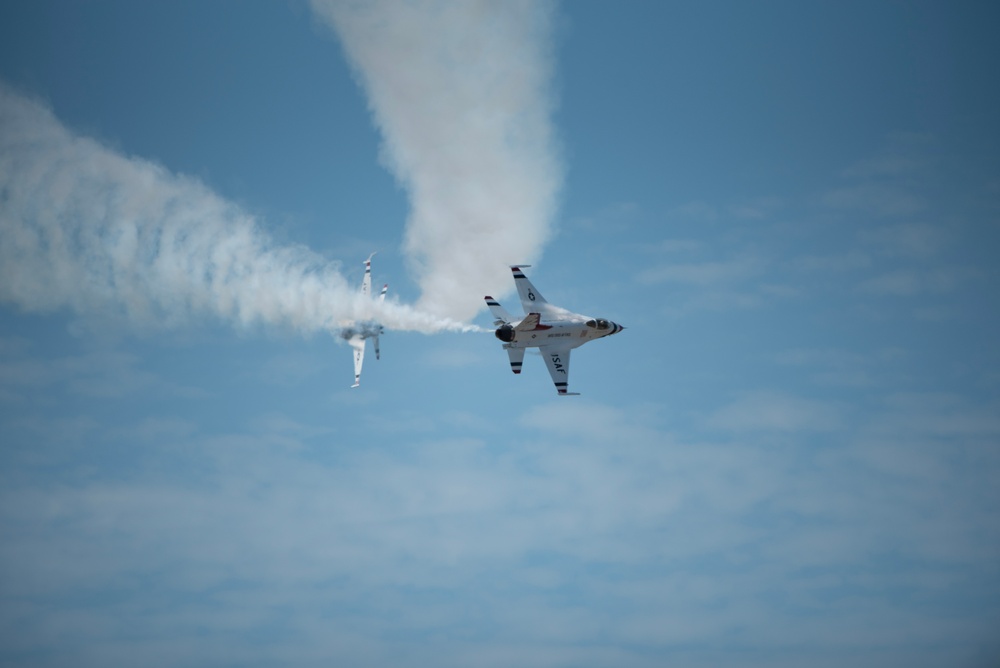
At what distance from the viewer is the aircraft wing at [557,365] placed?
116625 millimetres

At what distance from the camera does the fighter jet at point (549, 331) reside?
376ft

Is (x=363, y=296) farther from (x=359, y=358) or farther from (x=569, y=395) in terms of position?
(x=569, y=395)

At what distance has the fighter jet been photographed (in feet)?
376

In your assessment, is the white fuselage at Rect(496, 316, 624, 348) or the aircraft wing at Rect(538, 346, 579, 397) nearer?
the white fuselage at Rect(496, 316, 624, 348)

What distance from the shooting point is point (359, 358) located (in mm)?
119312

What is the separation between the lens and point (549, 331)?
116m

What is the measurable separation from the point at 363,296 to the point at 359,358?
17.3 ft

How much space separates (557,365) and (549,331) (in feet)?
8.44

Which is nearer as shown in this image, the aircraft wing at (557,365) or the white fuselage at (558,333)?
the white fuselage at (558,333)

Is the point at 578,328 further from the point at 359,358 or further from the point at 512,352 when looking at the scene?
the point at 359,358

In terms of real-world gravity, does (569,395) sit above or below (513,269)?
below

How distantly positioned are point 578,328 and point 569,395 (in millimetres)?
4686

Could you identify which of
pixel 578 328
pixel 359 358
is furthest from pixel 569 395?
pixel 359 358

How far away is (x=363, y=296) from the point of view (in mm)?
116312
